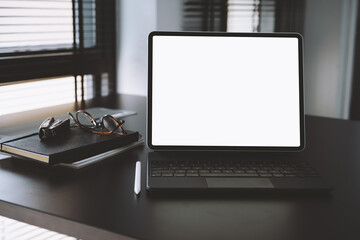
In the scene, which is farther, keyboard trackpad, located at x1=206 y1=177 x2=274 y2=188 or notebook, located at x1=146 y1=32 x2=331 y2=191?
notebook, located at x1=146 y1=32 x2=331 y2=191

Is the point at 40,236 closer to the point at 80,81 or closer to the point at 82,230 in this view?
the point at 80,81

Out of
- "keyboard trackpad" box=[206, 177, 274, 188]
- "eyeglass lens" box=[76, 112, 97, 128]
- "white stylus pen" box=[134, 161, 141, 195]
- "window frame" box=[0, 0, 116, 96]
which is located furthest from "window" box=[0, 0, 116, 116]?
"keyboard trackpad" box=[206, 177, 274, 188]

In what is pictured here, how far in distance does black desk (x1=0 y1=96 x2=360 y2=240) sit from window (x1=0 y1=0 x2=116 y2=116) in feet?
3.25

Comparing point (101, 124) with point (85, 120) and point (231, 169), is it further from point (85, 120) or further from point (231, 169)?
point (231, 169)

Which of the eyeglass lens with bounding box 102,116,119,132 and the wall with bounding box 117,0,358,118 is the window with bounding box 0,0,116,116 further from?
the eyeglass lens with bounding box 102,116,119,132

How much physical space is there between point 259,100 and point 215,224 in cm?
46

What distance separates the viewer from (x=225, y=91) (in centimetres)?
112

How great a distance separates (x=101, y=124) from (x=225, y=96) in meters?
0.34

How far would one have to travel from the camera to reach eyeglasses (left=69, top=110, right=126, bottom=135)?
45.6 inches

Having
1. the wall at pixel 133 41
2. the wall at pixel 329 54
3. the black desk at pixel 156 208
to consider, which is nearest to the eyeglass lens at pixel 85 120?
the black desk at pixel 156 208

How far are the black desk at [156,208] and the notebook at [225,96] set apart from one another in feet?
0.43

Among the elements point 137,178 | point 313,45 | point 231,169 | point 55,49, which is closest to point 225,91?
point 231,169

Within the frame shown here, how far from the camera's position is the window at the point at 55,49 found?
6.25ft

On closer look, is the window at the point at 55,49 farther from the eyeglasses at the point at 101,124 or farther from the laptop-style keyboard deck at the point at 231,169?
the laptop-style keyboard deck at the point at 231,169
